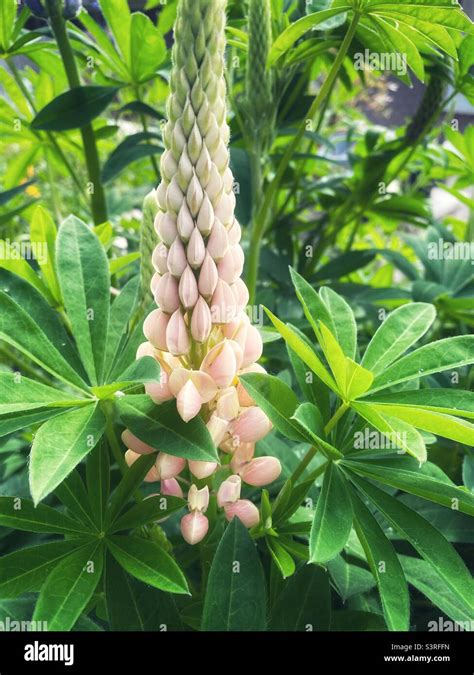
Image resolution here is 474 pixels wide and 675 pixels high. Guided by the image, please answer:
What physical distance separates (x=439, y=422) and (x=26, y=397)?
0.35 m

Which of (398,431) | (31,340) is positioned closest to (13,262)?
(31,340)

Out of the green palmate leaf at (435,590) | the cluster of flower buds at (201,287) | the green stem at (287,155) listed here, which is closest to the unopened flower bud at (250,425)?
the cluster of flower buds at (201,287)

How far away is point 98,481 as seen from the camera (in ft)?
2.19

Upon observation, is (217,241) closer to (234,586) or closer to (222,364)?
(222,364)

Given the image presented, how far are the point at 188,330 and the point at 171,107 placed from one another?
0.18m

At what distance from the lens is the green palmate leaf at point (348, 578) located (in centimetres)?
68

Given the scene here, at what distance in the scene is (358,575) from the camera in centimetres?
70

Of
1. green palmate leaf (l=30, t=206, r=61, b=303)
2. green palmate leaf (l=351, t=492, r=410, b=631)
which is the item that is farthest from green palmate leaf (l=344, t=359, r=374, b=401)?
green palmate leaf (l=30, t=206, r=61, b=303)

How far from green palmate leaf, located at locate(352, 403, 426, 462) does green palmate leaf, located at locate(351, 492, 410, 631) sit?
0.10 meters

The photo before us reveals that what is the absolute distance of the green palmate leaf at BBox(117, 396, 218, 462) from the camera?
0.54 meters

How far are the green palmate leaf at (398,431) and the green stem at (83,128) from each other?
0.69m

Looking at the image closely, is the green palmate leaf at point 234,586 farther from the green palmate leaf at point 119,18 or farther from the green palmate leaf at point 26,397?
the green palmate leaf at point 119,18
